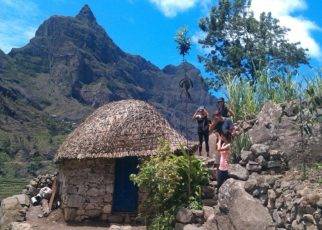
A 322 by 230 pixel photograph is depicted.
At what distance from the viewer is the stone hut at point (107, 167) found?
50.4 feet

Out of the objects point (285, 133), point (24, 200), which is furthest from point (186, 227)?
point (24, 200)

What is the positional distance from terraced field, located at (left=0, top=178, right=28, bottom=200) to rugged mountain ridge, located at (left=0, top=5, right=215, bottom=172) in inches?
483

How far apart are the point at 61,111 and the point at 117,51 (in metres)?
44.5

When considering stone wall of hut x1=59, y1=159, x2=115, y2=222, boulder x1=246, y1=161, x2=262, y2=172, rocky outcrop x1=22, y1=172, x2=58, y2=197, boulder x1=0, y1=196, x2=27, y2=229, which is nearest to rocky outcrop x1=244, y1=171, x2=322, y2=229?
boulder x1=246, y1=161, x2=262, y2=172

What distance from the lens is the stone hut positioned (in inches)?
605

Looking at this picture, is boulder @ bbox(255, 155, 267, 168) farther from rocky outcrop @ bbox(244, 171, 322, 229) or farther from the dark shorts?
the dark shorts

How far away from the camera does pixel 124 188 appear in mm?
15680

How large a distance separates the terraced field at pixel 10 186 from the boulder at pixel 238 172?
40210 mm

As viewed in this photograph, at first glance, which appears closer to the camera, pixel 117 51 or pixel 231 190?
pixel 231 190

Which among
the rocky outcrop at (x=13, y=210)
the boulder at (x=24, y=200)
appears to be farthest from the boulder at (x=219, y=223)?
the boulder at (x=24, y=200)

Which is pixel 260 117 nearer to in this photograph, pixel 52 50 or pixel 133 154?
pixel 133 154

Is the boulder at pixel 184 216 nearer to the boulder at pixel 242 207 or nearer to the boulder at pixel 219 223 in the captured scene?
the boulder at pixel 219 223

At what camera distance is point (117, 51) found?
148 metres

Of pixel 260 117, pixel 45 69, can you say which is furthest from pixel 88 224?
pixel 45 69
